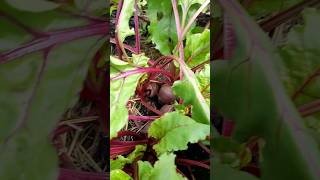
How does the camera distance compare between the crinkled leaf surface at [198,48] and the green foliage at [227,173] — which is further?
the crinkled leaf surface at [198,48]

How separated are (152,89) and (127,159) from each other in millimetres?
297

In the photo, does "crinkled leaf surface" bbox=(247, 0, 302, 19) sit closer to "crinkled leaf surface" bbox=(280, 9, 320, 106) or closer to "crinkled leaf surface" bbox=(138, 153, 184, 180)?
"crinkled leaf surface" bbox=(280, 9, 320, 106)

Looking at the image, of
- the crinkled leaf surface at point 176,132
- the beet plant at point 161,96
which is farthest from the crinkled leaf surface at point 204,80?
the crinkled leaf surface at point 176,132

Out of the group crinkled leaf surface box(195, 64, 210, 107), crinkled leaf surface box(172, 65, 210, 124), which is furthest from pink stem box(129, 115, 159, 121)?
crinkled leaf surface box(172, 65, 210, 124)

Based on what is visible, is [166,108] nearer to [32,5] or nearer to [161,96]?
[161,96]

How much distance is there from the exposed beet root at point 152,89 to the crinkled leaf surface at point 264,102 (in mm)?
932

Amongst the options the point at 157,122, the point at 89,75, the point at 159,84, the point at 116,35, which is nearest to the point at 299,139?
the point at 89,75

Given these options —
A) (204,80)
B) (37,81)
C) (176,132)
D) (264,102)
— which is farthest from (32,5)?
(204,80)

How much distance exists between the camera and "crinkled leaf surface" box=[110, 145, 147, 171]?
3.46ft

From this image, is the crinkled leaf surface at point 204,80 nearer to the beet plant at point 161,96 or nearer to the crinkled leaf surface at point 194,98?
the beet plant at point 161,96

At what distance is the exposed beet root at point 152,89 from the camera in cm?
134

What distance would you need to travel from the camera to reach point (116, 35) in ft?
3.95

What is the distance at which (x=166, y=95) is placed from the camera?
4.41ft

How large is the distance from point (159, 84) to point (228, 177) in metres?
0.93
